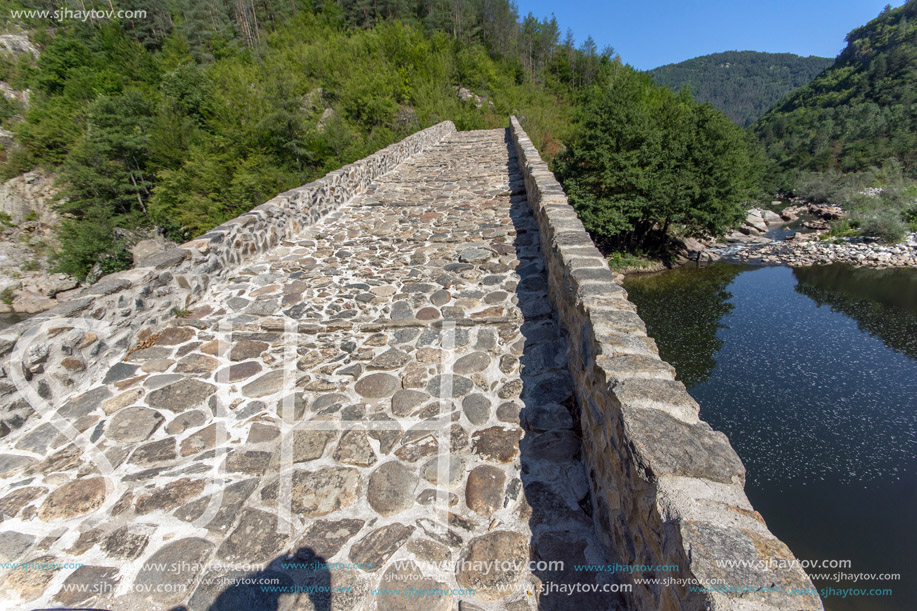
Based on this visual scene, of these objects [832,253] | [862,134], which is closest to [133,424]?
[832,253]

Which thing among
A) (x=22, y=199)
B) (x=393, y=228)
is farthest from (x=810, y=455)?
(x=22, y=199)

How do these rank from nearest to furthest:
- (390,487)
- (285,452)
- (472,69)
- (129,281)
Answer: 1. (390,487)
2. (285,452)
3. (129,281)
4. (472,69)

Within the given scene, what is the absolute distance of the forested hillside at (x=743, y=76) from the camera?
107125 millimetres

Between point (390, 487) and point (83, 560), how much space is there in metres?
1.34

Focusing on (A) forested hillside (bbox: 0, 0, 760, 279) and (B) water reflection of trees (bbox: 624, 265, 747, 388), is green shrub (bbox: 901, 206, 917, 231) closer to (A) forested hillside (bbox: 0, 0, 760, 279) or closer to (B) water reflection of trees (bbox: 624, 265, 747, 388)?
(B) water reflection of trees (bbox: 624, 265, 747, 388)

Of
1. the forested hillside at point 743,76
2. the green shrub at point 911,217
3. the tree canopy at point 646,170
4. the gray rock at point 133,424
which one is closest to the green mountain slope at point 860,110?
the green shrub at point 911,217

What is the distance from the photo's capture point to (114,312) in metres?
2.87

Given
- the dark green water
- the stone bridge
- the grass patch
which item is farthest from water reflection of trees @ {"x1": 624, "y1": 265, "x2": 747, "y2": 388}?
the stone bridge

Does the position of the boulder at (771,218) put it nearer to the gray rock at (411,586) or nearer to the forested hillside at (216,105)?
the forested hillside at (216,105)

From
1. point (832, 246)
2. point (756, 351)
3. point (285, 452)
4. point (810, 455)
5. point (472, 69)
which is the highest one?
point (472, 69)

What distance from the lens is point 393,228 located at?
5.58 m

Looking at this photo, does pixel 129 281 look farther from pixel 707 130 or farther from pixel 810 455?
pixel 707 130

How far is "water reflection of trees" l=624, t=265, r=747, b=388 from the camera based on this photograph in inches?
463

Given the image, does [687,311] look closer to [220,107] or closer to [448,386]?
[448,386]
